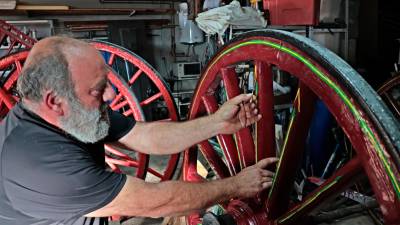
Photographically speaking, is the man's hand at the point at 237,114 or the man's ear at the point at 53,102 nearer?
the man's ear at the point at 53,102

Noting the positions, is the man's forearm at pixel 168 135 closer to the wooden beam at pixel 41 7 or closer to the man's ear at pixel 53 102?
the man's ear at pixel 53 102

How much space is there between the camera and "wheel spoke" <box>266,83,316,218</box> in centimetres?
108

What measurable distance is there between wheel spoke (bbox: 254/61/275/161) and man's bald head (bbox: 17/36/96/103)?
2.19ft

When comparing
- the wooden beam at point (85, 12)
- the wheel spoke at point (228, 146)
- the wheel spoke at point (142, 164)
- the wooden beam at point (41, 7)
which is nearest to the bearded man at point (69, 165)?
the wheel spoke at point (228, 146)

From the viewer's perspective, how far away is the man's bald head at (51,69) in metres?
1.25

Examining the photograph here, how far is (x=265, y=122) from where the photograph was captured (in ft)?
4.33

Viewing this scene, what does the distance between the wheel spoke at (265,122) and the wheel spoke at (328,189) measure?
0.83 feet

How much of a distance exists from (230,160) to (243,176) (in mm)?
337

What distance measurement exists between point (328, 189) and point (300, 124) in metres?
0.21

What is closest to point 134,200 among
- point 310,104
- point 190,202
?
point 190,202

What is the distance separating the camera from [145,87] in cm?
689

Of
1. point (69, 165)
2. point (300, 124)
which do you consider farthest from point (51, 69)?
point (300, 124)

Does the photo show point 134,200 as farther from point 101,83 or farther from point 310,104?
point 310,104

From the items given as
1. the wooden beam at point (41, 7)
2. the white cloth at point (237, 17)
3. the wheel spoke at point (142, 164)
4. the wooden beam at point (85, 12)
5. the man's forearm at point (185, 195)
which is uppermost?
the wooden beam at point (41, 7)
